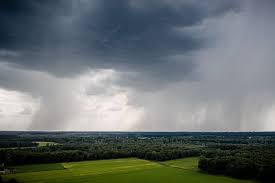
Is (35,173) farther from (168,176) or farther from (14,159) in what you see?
(168,176)

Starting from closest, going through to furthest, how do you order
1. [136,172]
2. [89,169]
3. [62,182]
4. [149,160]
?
[62,182] → [136,172] → [89,169] → [149,160]

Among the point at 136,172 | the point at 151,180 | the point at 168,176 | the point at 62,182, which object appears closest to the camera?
the point at 62,182

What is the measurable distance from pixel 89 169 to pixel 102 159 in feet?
91.2

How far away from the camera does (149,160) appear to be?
359 ft

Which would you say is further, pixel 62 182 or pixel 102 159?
pixel 102 159

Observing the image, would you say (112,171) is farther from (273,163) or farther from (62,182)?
(273,163)

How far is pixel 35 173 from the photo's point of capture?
74250 mm

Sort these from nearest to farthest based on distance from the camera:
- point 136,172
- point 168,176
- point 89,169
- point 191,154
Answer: point 168,176 < point 136,172 < point 89,169 < point 191,154

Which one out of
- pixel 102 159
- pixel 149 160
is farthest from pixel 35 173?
pixel 149 160

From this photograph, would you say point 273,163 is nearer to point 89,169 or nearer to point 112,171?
point 112,171

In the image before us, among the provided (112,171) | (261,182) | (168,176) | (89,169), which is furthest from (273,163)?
(89,169)

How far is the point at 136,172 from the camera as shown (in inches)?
3056

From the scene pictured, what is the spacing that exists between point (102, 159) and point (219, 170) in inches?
1835

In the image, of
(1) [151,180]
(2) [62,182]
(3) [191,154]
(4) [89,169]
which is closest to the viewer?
(2) [62,182]
